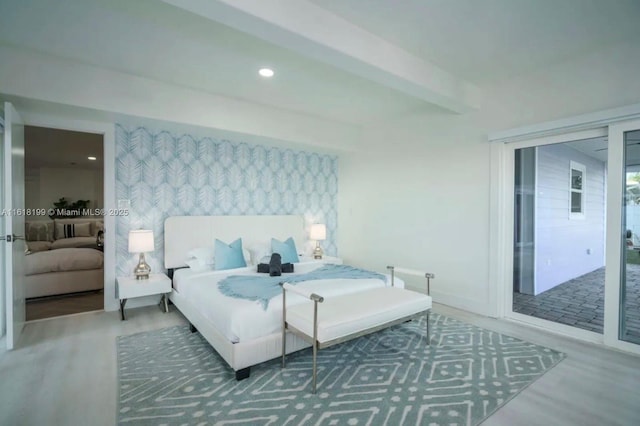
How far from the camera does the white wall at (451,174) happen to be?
124 inches

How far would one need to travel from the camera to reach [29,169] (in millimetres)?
8141

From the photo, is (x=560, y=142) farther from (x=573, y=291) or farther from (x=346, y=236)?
(x=346, y=236)

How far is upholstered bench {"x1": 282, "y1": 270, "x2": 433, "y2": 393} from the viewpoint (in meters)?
2.32

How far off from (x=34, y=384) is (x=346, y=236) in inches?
184

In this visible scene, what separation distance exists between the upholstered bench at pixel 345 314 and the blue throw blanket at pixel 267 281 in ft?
1.06

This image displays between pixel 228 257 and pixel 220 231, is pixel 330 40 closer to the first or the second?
pixel 228 257

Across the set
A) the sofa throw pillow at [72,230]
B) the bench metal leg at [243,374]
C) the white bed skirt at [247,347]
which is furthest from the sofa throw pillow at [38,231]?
the bench metal leg at [243,374]

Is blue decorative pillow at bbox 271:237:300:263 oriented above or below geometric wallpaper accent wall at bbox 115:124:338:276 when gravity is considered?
below

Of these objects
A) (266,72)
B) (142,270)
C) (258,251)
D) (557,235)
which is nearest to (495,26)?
(266,72)

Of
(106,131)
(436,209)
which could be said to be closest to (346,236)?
(436,209)

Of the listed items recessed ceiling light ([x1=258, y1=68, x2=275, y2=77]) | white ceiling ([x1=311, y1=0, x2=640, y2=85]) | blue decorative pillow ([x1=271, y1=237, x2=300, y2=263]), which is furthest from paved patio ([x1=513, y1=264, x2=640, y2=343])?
recessed ceiling light ([x1=258, y1=68, x2=275, y2=77])

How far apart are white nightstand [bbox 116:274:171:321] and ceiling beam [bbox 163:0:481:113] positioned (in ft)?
9.91

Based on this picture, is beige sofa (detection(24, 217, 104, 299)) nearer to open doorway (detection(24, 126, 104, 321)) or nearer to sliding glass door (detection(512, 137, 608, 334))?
open doorway (detection(24, 126, 104, 321))


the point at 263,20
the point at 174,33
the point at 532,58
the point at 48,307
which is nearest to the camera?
the point at 263,20
